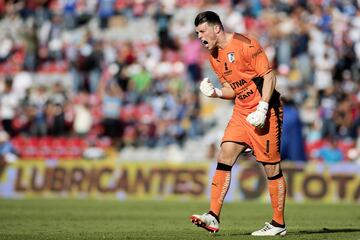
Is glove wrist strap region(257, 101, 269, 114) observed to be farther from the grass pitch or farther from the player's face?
the grass pitch

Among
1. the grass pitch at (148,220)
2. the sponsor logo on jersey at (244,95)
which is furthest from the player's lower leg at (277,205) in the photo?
the sponsor logo on jersey at (244,95)

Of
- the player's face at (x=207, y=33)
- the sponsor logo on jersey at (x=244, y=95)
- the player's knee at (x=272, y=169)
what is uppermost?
the player's face at (x=207, y=33)

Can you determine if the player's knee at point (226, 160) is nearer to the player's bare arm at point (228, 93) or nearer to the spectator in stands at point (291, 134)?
the player's bare arm at point (228, 93)

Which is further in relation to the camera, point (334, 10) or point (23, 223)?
point (334, 10)

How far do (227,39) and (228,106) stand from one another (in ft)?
48.6

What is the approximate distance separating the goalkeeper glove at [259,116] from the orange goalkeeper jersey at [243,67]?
0.43m

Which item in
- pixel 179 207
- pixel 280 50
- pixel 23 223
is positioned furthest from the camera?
pixel 280 50

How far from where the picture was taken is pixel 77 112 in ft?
85.3

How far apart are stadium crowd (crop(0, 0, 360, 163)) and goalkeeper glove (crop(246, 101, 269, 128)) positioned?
1097 centimetres

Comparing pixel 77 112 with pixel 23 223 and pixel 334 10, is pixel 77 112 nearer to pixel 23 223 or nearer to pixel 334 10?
pixel 334 10

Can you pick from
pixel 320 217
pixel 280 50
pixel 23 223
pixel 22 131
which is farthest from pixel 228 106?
pixel 23 223

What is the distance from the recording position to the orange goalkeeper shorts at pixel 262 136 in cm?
1018

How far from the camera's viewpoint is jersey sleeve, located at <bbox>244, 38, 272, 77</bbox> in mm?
10031

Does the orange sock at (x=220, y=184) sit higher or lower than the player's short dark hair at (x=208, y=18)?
lower
